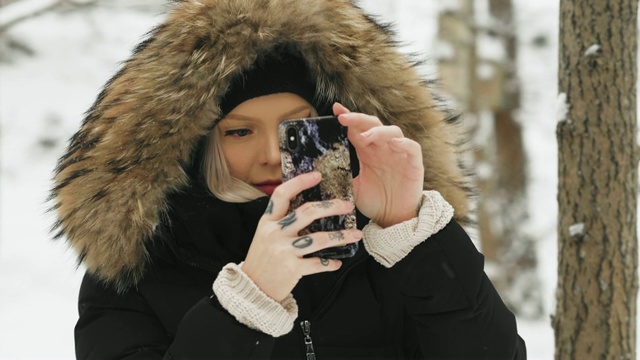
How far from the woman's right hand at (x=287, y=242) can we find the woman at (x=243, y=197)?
8.7 inches

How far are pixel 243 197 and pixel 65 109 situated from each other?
27.2 feet

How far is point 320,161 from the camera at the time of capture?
156 cm

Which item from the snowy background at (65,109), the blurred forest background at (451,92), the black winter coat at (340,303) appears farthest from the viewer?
the snowy background at (65,109)

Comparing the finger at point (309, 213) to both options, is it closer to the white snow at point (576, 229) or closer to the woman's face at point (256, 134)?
the woman's face at point (256, 134)

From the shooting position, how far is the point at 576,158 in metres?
2.64

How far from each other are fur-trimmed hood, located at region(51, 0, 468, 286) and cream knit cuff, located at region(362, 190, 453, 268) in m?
0.37

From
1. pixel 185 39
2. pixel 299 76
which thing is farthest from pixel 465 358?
pixel 185 39

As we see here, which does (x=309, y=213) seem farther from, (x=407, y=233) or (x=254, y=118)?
(x=254, y=118)

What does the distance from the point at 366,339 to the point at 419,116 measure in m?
0.58

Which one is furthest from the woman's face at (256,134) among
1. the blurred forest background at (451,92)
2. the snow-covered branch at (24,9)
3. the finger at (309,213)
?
the snow-covered branch at (24,9)

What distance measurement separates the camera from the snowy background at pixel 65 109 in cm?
845

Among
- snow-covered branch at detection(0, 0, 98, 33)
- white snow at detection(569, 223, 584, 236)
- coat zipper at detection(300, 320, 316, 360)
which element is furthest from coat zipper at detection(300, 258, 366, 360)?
snow-covered branch at detection(0, 0, 98, 33)

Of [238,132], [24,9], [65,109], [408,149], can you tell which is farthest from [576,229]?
[65,109]

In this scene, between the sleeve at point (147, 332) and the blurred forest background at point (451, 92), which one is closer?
the sleeve at point (147, 332)
